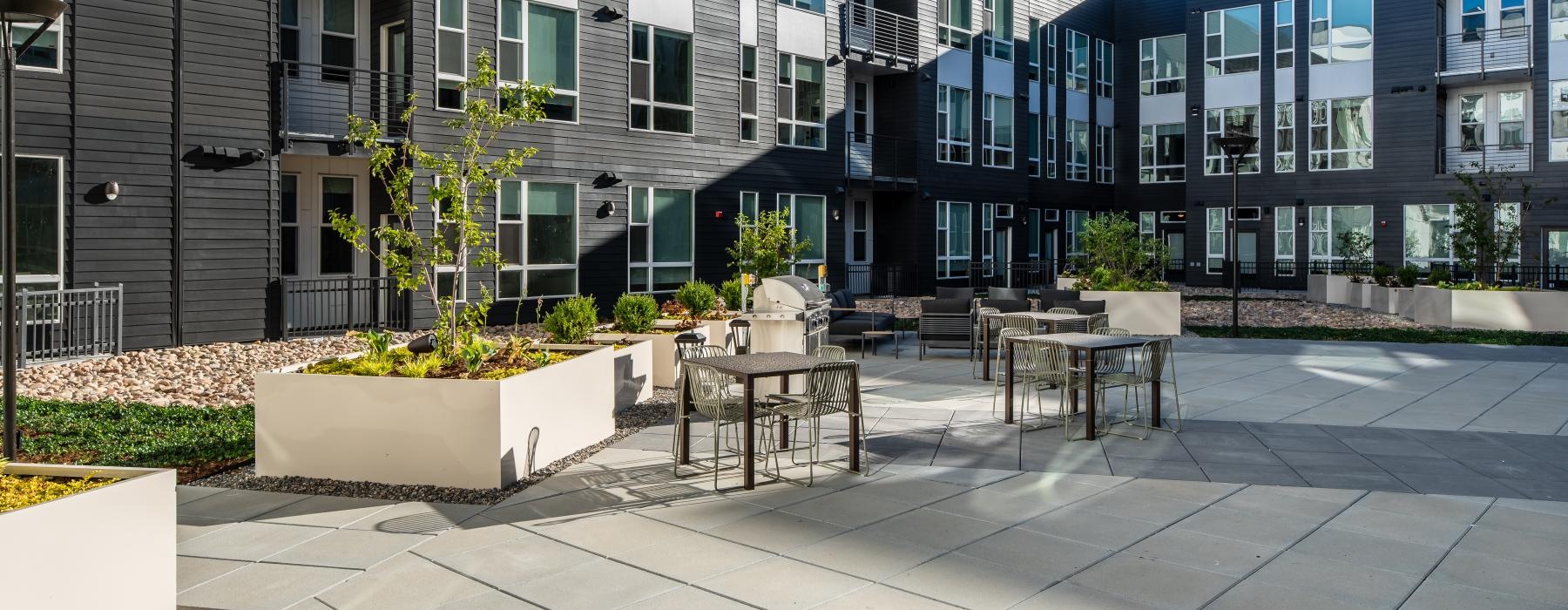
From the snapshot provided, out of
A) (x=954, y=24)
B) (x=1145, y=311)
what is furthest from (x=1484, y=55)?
(x=1145, y=311)

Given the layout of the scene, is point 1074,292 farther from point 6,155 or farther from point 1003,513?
point 6,155

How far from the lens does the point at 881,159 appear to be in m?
27.0

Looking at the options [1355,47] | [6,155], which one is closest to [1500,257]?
[1355,47]

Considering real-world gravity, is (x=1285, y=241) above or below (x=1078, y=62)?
below

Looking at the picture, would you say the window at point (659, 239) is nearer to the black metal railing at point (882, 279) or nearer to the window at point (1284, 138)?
the black metal railing at point (882, 279)

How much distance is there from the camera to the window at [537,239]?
17.8 metres

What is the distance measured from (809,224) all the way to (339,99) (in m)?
11.0

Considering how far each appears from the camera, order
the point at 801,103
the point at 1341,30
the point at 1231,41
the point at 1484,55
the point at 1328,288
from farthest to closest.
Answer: the point at 1231,41 → the point at 1341,30 → the point at 1484,55 → the point at 1328,288 → the point at 801,103

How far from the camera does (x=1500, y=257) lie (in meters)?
19.8

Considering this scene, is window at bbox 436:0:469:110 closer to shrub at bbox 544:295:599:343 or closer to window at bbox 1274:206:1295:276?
shrub at bbox 544:295:599:343

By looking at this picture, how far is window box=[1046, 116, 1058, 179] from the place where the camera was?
109ft

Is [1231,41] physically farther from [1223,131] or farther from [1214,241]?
[1214,241]

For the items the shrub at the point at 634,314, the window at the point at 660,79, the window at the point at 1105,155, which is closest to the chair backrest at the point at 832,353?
the shrub at the point at 634,314

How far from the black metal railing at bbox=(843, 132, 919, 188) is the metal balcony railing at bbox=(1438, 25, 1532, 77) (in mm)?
15042
